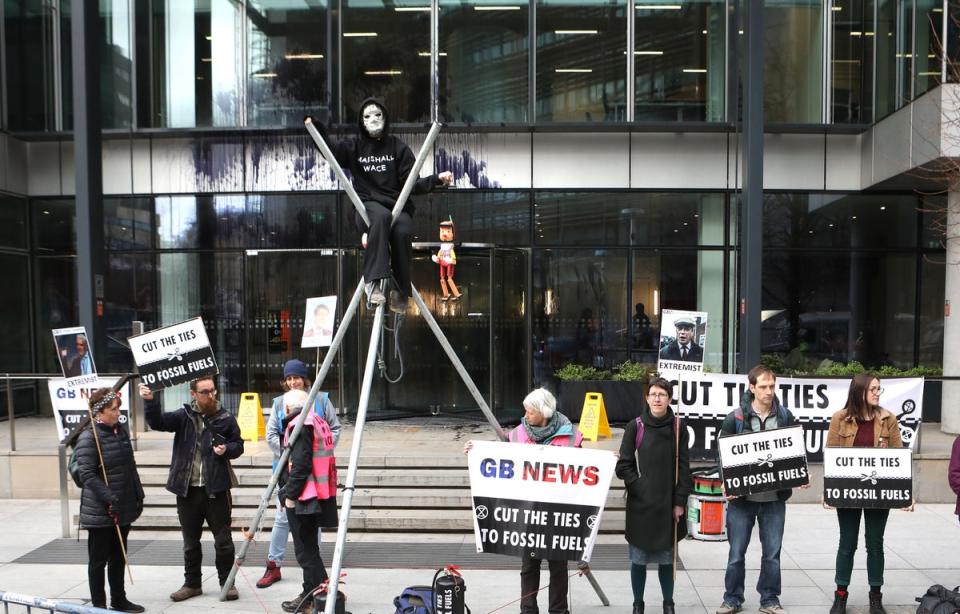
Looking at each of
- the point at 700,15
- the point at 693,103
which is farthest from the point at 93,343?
the point at 700,15

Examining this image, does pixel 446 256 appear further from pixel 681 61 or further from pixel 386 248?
pixel 386 248

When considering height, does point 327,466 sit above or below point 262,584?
above

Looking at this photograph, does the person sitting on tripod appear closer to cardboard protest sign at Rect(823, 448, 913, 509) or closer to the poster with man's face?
cardboard protest sign at Rect(823, 448, 913, 509)

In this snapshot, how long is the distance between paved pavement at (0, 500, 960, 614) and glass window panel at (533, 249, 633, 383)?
5.88 m

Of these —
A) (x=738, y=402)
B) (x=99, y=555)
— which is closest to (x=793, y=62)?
(x=738, y=402)

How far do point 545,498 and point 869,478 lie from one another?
2708mm

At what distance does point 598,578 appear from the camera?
23.3 ft

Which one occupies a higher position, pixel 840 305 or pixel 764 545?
pixel 840 305

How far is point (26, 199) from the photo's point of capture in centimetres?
1464

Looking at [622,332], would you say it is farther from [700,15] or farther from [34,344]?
[34,344]

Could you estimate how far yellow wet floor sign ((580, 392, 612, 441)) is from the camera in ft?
36.0

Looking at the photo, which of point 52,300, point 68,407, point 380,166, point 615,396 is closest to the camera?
point 380,166

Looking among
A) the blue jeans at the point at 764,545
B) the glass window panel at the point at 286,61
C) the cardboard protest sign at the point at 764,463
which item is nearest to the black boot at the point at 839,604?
the blue jeans at the point at 764,545

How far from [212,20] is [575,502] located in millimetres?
12448
